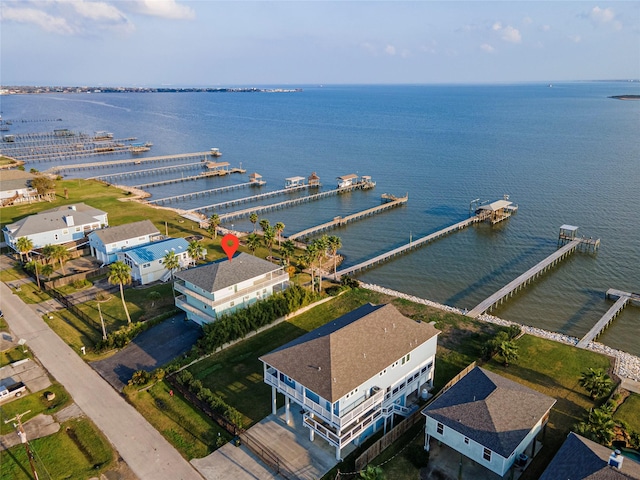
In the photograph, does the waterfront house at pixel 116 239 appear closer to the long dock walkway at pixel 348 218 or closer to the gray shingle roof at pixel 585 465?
the long dock walkway at pixel 348 218

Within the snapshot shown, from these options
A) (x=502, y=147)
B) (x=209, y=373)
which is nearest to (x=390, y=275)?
(x=209, y=373)

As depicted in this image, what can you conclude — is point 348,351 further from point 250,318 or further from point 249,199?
point 249,199

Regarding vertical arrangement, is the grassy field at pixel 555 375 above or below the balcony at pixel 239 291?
below

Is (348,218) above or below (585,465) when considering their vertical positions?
below

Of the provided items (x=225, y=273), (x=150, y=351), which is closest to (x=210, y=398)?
(x=150, y=351)

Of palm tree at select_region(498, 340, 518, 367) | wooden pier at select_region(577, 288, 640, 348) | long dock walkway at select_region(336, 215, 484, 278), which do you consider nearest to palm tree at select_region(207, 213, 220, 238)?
long dock walkway at select_region(336, 215, 484, 278)

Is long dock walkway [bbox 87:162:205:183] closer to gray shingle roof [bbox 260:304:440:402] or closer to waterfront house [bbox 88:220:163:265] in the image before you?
waterfront house [bbox 88:220:163:265]

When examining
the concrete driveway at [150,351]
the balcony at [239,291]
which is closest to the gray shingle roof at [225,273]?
the balcony at [239,291]

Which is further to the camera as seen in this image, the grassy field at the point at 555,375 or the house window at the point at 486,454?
the grassy field at the point at 555,375
